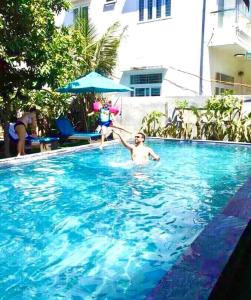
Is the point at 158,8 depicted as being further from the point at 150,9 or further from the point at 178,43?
the point at 178,43

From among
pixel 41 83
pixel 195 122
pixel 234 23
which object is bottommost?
pixel 195 122

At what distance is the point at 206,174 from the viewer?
10.4 metres

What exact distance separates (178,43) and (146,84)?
2.90 metres

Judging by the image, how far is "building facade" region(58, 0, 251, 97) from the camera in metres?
20.5

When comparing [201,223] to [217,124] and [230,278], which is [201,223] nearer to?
[230,278]

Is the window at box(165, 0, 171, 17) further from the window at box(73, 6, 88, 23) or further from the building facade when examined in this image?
the window at box(73, 6, 88, 23)

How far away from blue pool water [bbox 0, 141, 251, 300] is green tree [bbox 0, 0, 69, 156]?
241cm

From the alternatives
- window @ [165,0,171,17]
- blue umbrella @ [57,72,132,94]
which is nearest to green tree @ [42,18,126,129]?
blue umbrella @ [57,72,132,94]

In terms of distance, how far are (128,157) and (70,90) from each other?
4.30m

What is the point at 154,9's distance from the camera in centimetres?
2167

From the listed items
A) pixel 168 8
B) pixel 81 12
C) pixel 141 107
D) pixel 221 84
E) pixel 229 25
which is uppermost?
pixel 81 12

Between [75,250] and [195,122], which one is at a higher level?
[195,122]

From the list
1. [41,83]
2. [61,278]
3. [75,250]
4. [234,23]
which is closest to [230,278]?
[61,278]

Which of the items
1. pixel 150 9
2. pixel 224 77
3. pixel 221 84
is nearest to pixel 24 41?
pixel 150 9
